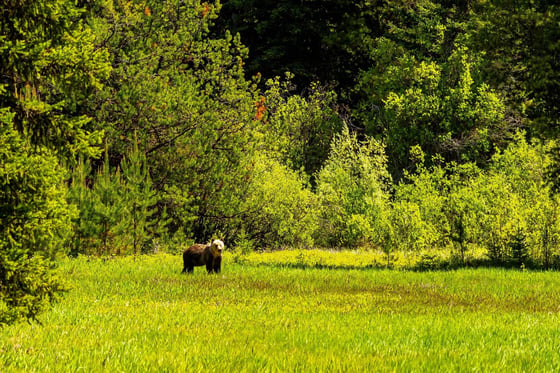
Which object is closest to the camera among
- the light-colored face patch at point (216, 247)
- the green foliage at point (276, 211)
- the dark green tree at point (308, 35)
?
the light-colored face patch at point (216, 247)

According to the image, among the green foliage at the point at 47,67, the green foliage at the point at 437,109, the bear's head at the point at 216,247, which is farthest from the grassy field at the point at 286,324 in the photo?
the green foliage at the point at 437,109

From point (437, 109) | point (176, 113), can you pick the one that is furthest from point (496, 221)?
point (437, 109)

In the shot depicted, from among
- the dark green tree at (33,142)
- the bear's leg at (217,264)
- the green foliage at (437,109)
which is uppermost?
the green foliage at (437,109)

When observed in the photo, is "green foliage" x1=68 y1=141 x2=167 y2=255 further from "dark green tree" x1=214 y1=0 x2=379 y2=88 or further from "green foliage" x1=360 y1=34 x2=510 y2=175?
"dark green tree" x1=214 y1=0 x2=379 y2=88

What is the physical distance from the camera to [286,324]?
33.0 feet

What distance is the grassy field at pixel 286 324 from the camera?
24.1 feet

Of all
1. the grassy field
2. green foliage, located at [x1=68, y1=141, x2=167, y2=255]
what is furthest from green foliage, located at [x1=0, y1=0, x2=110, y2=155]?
green foliage, located at [x1=68, y1=141, x2=167, y2=255]

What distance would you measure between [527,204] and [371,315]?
1341cm

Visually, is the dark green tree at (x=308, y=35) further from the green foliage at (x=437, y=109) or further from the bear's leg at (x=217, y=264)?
the bear's leg at (x=217, y=264)

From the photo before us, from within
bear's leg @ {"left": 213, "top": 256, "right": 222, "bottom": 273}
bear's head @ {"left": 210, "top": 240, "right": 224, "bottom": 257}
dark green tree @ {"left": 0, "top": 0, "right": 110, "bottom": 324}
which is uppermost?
dark green tree @ {"left": 0, "top": 0, "right": 110, "bottom": 324}

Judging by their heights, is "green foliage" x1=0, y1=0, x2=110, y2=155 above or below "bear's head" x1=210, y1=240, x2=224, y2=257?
above

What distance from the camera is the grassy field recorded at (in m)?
7.35

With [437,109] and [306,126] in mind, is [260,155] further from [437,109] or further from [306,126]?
[437,109]

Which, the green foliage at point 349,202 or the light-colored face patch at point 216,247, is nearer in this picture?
the light-colored face patch at point 216,247
